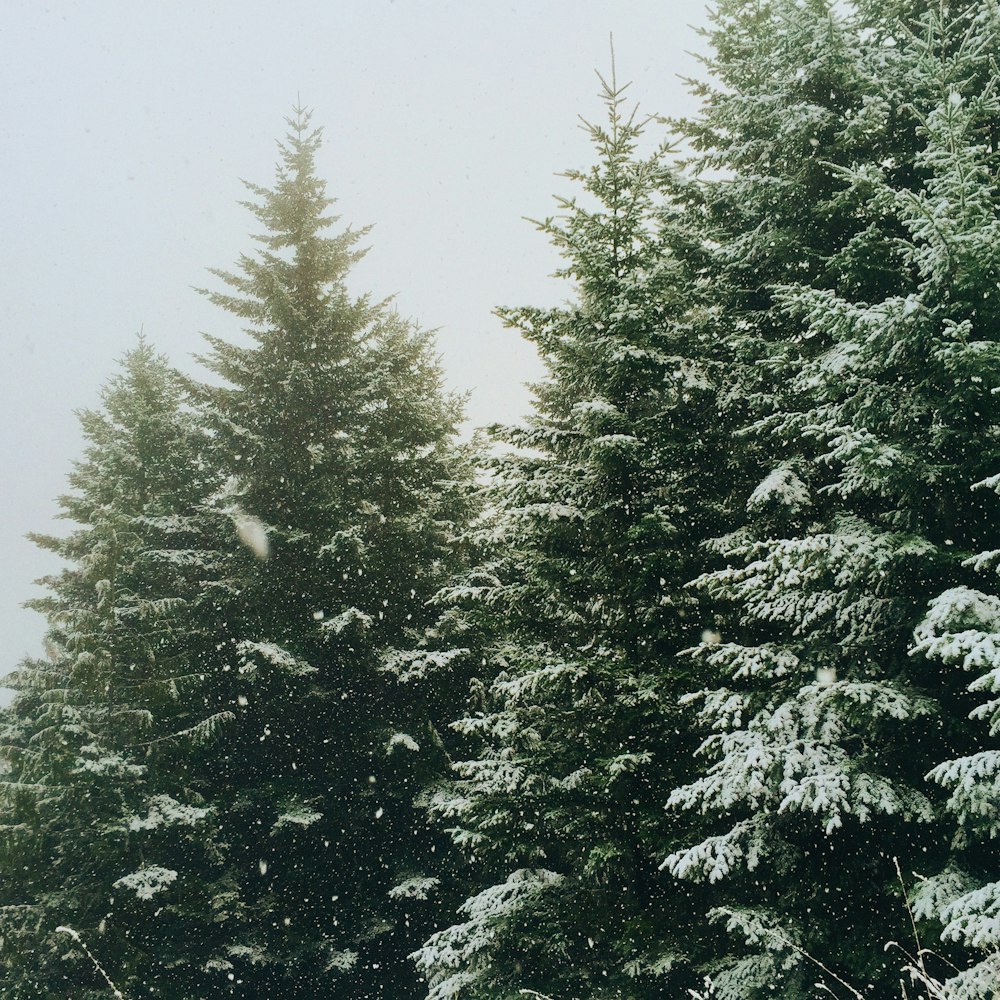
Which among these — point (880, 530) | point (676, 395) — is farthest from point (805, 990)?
point (676, 395)

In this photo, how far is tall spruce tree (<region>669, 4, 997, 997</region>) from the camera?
219 inches

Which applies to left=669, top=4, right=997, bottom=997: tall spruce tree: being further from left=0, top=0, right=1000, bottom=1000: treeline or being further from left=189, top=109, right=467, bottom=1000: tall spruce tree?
left=189, top=109, right=467, bottom=1000: tall spruce tree

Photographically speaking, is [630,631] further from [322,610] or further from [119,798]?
[119,798]

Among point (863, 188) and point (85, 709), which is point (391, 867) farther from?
Result: point (863, 188)

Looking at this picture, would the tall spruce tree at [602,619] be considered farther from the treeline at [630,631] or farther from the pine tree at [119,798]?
the pine tree at [119,798]

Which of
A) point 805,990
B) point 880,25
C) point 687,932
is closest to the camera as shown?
point 805,990

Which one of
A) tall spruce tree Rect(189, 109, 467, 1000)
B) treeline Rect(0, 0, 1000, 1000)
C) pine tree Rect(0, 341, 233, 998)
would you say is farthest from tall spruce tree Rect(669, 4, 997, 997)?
pine tree Rect(0, 341, 233, 998)

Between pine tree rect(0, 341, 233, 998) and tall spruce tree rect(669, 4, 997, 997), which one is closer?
tall spruce tree rect(669, 4, 997, 997)

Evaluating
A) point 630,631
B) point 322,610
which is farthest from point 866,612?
point 322,610

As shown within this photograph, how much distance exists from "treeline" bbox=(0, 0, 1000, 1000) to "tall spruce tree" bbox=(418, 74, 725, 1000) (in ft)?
0.17

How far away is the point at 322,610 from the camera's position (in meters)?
12.7

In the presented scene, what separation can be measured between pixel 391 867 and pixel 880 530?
9618 mm

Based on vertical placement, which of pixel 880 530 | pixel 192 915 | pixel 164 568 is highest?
pixel 164 568

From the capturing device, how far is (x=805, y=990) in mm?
5668
